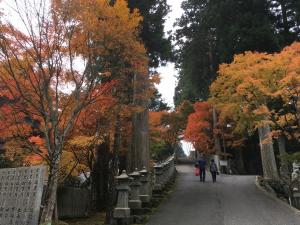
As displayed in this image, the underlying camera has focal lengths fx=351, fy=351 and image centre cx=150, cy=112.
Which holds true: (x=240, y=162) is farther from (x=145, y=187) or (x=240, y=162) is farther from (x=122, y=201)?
(x=122, y=201)

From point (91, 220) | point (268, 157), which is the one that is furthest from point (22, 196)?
point (268, 157)

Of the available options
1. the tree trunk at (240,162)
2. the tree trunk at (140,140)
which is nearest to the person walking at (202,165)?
the tree trunk at (140,140)

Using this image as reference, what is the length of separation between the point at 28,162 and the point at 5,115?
5536 millimetres

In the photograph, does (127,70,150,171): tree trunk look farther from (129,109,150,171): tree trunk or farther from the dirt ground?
the dirt ground

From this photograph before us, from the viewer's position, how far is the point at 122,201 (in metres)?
10.4

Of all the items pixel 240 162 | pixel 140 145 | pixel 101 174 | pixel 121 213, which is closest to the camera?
pixel 121 213

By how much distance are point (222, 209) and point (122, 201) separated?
11.9ft

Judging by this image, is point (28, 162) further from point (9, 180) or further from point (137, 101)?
point (9, 180)

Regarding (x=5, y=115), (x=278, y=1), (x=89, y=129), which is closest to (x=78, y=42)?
(x=5, y=115)

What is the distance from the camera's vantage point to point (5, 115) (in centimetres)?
984

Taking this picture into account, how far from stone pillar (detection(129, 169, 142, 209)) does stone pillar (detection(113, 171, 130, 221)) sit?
36.3 inches

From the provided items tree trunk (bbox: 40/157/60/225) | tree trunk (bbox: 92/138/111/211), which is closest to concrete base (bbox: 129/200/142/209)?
tree trunk (bbox: 40/157/60/225)

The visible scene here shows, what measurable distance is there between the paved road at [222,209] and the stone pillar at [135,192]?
28.5 inches

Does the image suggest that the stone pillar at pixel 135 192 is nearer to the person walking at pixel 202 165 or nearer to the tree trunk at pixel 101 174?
the tree trunk at pixel 101 174
